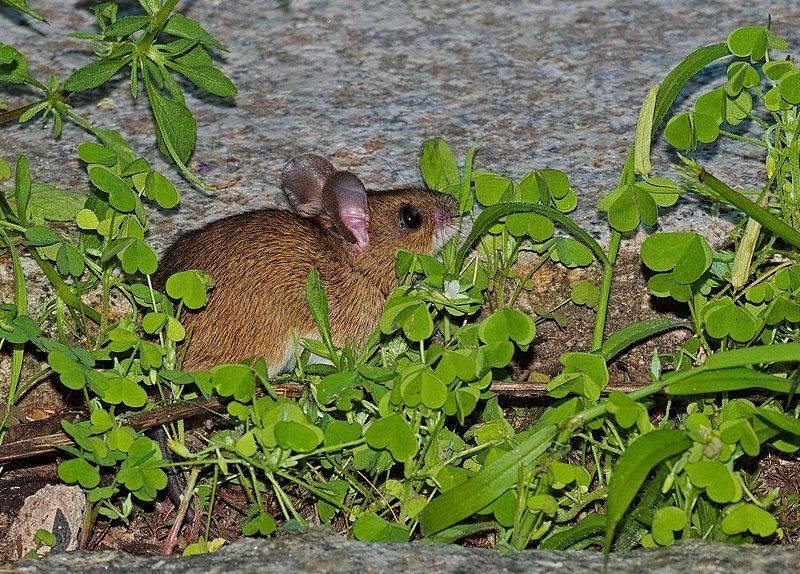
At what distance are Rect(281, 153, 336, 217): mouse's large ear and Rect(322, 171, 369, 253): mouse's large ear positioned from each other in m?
0.07

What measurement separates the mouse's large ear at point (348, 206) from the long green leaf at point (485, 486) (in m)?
1.20

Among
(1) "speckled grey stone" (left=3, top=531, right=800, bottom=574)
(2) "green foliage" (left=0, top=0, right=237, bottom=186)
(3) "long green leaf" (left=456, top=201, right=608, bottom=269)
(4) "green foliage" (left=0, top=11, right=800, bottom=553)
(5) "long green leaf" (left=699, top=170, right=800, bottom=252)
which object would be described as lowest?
(1) "speckled grey stone" (left=3, top=531, right=800, bottom=574)

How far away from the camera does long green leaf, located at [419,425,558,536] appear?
7.61 ft

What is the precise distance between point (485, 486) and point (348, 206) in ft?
4.23

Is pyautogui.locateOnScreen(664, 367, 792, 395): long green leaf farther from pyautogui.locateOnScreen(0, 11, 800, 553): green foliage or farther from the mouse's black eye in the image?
the mouse's black eye

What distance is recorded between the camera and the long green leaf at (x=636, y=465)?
2.06 m

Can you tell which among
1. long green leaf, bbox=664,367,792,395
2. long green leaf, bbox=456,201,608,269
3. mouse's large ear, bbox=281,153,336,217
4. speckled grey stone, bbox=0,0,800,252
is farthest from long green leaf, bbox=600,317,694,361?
mouse's large ear, bbox=281,153,336,217

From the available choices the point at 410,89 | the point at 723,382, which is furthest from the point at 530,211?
the point at 410,89

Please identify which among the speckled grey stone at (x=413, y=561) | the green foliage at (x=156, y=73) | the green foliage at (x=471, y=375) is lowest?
the speckled grey stone at (x=413, y=561)

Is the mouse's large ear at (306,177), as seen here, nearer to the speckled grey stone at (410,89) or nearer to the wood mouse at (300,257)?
the wood mouse at (300,257)

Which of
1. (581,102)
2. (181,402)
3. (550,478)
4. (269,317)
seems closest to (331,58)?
(581,102)

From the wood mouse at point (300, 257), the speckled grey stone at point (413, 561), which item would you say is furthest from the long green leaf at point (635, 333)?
the wood mouse at point (300, 257)

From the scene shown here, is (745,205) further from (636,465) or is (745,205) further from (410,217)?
(410,217)

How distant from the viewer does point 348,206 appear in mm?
3402
